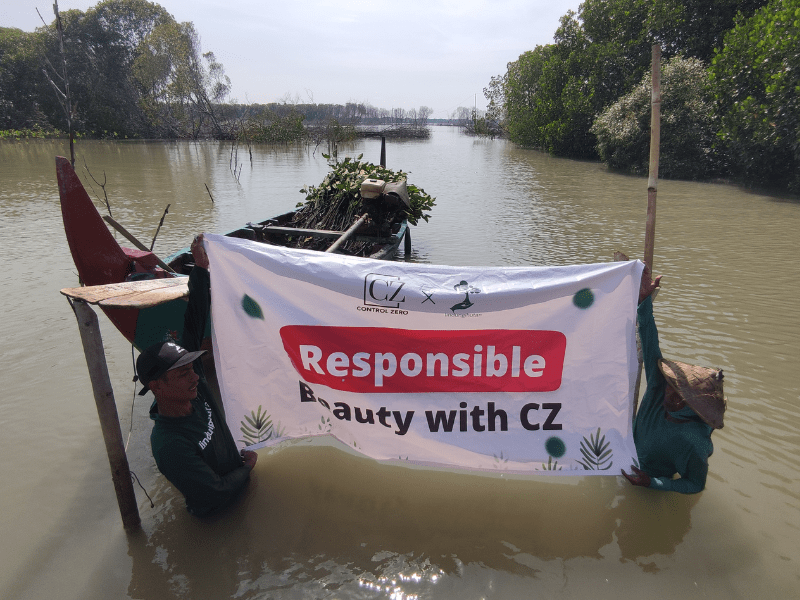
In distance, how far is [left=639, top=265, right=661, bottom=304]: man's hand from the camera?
2987 millimetres

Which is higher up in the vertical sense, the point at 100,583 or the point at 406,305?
the point at 406,305

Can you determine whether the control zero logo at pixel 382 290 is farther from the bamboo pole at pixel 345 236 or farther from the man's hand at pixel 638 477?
the bamboo pole at pixel 345 236

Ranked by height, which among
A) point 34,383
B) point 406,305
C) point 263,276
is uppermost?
point 263,276

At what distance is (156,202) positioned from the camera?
50.9ft

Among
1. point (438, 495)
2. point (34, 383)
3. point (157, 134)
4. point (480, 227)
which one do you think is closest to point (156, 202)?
point (480, 227)

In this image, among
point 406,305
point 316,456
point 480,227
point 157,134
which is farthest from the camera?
point 157,134

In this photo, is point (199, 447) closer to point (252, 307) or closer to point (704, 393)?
point (252, 307)

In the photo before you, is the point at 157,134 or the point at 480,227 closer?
the point at 480,227

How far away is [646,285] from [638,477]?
1.24 metres

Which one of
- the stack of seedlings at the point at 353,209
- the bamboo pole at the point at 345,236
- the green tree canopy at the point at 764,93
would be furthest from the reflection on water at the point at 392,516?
the green tree canopy at the point at 764,93

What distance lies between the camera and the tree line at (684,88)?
14.6 m

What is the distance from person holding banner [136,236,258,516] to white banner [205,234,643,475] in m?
0.15

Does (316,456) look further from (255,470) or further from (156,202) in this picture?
(156,202)

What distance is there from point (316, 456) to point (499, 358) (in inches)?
81.0
